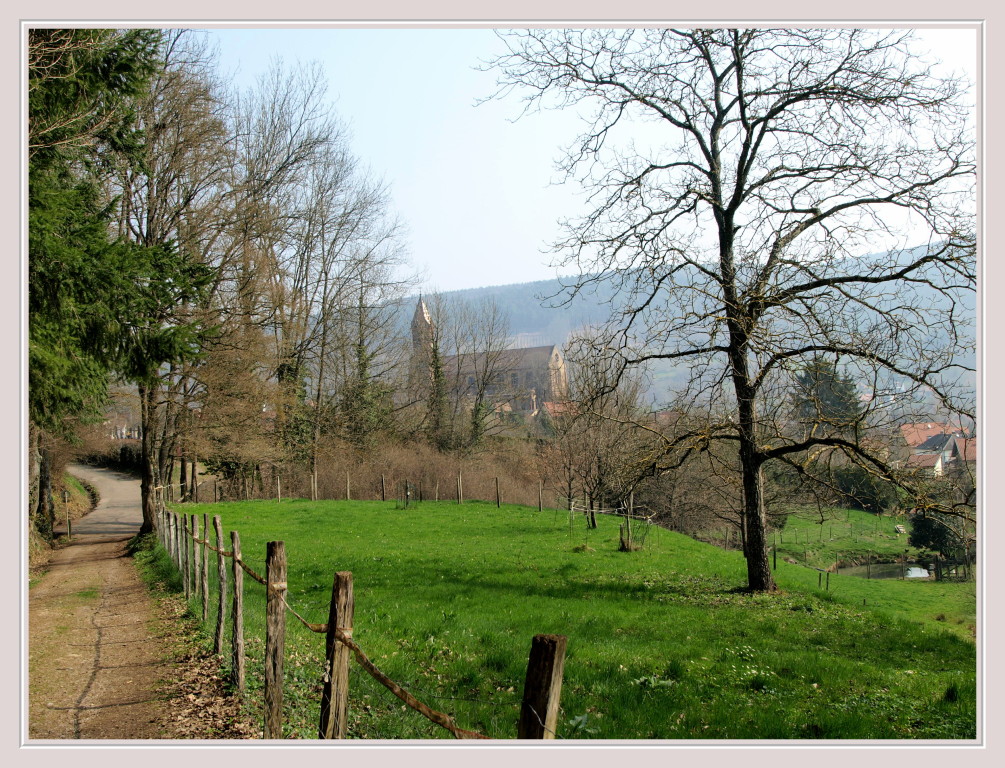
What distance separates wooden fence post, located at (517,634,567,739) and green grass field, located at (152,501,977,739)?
876mm

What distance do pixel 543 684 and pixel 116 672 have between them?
6.83m

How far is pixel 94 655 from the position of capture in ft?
27.0

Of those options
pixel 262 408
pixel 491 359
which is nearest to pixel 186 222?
pixel 262 408

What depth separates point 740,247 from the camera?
12.7m

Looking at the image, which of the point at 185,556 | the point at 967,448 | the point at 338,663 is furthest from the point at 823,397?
the point at 185,556

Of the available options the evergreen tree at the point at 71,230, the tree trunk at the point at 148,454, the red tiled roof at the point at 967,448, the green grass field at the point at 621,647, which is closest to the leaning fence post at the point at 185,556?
the green grass field at the point at 621,647

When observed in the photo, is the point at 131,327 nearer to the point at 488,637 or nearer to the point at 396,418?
the point at 488,637

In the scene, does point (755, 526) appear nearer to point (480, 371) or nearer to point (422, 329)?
point (480, 371)

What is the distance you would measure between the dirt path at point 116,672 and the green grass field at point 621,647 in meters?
0.51

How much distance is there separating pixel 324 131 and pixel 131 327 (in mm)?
23455

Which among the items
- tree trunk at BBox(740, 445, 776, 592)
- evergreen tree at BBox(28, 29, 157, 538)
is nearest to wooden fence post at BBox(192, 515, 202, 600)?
evergreen tree at BBox(28, 29, 157, 538)

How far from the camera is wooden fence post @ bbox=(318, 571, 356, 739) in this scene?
158 inches

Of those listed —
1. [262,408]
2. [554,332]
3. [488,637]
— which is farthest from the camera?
[554,332]

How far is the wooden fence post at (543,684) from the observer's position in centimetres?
259
